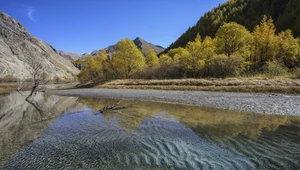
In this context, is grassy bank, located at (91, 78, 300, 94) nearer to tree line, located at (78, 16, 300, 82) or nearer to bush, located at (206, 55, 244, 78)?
bush, located at (206, 55, 244, 78)

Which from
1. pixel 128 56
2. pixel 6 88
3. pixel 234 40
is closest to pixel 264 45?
pixel 234 40

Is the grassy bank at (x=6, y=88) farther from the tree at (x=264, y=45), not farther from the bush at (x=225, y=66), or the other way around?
the tree at (x=264, y=45)

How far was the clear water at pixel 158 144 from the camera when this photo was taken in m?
6.80

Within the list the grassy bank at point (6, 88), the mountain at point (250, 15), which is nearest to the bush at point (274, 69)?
the grassy bank at point (6, 88)

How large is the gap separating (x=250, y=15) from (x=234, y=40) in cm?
9219

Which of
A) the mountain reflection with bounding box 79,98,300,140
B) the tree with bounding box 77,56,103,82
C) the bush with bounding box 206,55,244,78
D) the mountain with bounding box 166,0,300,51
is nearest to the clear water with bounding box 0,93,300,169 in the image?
the mountain reflection with bounding box 79,98,300,140

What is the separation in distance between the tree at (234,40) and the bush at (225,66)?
21.5ft

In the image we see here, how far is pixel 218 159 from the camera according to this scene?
6934 mm

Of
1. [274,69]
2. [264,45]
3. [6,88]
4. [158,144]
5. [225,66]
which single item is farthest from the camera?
[6,88]

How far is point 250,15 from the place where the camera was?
12062cm

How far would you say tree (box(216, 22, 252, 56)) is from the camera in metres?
47.8

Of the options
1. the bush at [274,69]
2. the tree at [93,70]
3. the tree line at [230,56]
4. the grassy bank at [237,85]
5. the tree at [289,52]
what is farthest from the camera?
the tree at [93,70]

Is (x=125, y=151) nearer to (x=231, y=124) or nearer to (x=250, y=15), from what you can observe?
(x=231, y=124)

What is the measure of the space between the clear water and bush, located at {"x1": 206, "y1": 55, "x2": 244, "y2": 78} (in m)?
30.0
